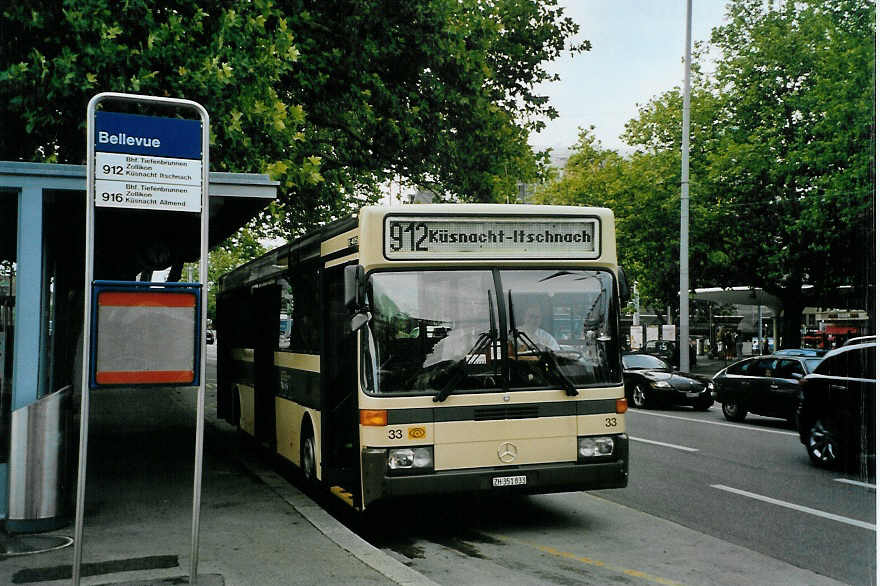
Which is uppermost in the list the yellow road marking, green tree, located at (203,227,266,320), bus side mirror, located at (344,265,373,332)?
green tree, located at (203,227,266,320)

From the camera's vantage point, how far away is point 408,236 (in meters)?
7.57

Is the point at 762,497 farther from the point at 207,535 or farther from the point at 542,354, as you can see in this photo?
the point at 207,535

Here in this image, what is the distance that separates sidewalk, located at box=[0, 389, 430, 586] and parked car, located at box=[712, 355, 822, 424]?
10.3 metres

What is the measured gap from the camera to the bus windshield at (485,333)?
733 cm

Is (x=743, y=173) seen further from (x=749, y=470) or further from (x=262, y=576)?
(x=262, y=576)

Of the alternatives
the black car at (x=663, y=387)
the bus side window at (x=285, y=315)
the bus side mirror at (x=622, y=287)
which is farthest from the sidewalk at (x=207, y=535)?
the black car at (x=663, y=387)

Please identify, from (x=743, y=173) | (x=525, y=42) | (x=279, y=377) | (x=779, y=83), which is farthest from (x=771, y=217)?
(x=279, y=377)

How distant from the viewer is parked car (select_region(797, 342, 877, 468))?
10.7 metres

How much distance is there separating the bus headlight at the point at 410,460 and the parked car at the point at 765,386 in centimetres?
1128

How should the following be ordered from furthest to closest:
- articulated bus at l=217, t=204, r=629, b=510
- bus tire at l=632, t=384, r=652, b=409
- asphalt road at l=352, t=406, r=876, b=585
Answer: bus tire at l=632, t=384, r=652, b=409 < articulated bus at l=217, t=204, r=629, b=510 < asphalt road at l=352, t=406, r=876, b=585

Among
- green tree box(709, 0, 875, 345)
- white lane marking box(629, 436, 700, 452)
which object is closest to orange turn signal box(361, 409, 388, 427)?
white lane marking box(629, 436, 700, 452)

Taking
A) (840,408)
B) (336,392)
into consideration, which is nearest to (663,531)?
(336,392)

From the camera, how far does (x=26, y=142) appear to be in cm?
1152

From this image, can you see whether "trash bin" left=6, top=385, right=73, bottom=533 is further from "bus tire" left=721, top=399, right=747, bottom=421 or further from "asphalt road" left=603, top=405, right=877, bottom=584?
"bus tire" left=721, top=399, right=747, bottom=421
